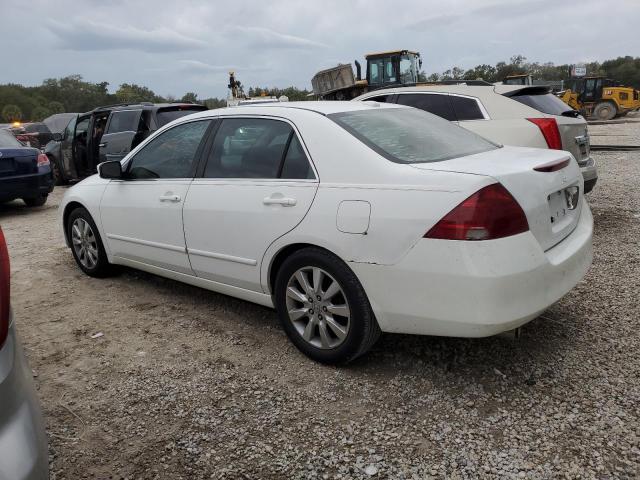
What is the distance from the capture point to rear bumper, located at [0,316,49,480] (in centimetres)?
146

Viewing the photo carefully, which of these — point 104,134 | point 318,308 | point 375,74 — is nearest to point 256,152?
point 318,308

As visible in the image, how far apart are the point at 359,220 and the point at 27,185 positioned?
7944mm

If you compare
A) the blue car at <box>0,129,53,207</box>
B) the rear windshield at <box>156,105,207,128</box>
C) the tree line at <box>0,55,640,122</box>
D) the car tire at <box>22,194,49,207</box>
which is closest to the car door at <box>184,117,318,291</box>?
the rear windshield at <box>156,105,207,128</box>

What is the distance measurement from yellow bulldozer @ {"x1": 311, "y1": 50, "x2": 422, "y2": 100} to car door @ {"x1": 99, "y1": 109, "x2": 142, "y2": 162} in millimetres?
11259

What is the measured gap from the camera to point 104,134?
8914 mm

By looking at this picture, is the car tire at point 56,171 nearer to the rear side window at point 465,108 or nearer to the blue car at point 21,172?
the blue car at point 21,172

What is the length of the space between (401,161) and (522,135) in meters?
3.44

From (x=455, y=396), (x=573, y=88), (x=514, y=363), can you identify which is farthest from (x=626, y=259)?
(x=573, y=88)

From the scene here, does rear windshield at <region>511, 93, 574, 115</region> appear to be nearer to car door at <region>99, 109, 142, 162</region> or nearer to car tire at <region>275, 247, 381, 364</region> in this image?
car tire at <region>275, 247, 381, 364</region>

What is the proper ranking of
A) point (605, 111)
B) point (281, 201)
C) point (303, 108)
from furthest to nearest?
point (605, 111) < point (303, 108) < point (281, 201)

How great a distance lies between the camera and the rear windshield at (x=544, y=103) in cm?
611

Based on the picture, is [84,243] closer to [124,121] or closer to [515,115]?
[124,121]

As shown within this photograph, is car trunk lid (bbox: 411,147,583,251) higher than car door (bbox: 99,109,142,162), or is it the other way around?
car door (bbox: 99,109,142,162)

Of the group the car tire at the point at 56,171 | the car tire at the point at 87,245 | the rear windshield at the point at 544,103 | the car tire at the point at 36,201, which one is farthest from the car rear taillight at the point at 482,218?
the car tire at the point at 56,171
